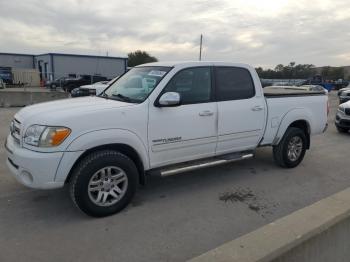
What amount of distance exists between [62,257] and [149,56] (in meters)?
79.9

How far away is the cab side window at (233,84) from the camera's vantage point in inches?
209

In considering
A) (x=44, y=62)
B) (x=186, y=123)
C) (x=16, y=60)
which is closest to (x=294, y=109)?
(x=186, y=123)

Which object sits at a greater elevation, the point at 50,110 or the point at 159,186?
the point at 50,110

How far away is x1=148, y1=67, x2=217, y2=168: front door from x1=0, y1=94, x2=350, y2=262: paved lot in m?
0.62

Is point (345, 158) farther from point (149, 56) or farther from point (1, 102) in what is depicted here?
point (149, 56)

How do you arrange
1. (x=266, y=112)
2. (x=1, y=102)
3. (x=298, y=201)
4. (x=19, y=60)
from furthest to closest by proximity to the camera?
(x=19, y=60), (x=1, y=102), (x=266, y=112), (x=298, y=201)

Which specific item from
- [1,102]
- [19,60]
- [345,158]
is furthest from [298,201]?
Result: [19,60]

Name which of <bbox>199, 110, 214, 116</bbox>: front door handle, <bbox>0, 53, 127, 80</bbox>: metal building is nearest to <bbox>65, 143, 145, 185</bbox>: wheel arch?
<bbox>199, 110, 214, 116</bbox>: front door handle

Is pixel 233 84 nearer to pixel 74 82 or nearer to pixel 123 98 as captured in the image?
pixel 123 98

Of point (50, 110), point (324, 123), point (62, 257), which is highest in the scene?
point (50, 110)

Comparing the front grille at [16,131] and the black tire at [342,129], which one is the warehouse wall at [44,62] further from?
the front grille at [16,131]

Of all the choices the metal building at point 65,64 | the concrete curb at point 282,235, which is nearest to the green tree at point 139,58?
the metal building at point 65,64

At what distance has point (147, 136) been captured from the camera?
4.46 meters

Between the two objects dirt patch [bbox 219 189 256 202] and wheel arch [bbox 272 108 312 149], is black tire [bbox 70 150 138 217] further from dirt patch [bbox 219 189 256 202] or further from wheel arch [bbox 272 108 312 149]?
wheel arch [bbox 272 108 312 149]
